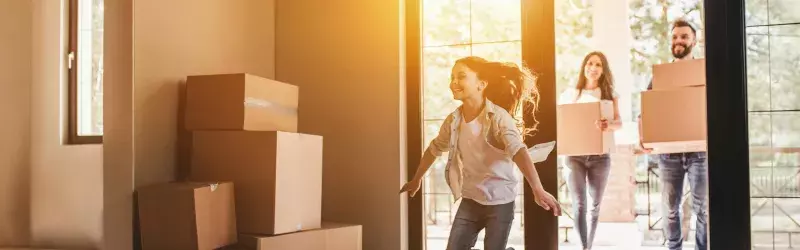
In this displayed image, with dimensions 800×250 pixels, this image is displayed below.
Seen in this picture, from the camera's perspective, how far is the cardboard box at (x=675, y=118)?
10.6 ft

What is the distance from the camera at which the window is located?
4238 millimetres

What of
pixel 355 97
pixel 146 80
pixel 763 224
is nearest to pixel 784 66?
pixel 763 224

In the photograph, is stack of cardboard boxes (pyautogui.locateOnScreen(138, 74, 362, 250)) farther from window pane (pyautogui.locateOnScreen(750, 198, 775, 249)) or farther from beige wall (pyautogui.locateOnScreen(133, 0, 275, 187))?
window pane (pyautogui.locateOnScreen(750, 198, 775, 249))

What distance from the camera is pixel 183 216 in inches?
107

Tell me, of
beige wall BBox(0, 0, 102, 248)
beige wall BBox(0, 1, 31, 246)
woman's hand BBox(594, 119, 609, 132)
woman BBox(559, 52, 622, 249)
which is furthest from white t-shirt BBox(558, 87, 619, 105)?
beige wall BBox(0, 1, 31, 246)

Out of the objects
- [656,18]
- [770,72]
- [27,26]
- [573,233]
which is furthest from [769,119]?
[27,26]

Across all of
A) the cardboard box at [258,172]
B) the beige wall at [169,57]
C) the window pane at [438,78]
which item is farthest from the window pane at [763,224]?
the beige wall at [169,57]

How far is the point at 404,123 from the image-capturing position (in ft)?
11.8

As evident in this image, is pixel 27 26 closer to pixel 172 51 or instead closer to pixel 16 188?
pixel 16 188

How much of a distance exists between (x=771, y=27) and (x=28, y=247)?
4043mm

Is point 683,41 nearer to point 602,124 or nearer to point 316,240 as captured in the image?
point 602,124

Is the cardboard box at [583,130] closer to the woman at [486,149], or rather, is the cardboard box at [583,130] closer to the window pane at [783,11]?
the woman at [486,149]

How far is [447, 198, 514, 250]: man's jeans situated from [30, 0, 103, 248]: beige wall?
88.2 inches

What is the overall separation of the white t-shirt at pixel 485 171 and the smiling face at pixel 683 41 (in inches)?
40.1
